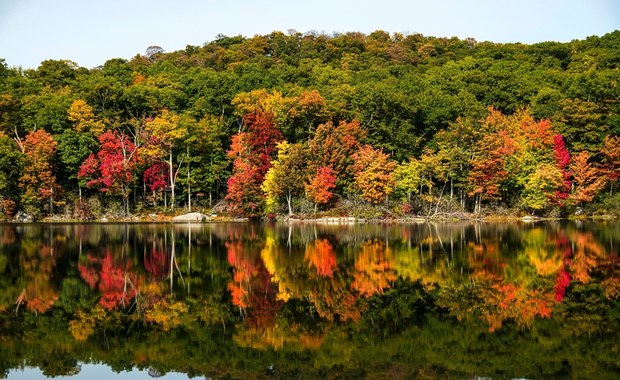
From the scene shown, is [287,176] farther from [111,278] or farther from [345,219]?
[111,278]

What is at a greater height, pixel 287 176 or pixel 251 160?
pixel 251 160

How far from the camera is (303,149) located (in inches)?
1980

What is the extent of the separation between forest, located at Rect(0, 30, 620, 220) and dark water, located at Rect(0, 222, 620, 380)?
2510 cm

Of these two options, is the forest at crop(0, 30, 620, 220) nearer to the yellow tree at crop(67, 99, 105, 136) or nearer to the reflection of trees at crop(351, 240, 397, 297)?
the yellow tree at crop(67, 99, 105, 136)

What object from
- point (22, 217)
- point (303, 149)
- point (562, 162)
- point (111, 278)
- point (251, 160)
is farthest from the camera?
point (251, 160)

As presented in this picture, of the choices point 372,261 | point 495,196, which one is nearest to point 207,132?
point 495,196

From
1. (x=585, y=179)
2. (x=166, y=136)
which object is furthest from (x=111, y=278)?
(x=585, y=179)

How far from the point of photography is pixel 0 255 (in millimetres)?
23484

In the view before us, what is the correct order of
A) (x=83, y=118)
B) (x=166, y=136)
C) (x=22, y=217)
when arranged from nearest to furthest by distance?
(x=22, y=217) < (x=166, y=136) < (x=83, y=118)

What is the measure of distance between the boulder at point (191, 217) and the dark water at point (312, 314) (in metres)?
24.6

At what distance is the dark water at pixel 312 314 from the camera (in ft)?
32.3

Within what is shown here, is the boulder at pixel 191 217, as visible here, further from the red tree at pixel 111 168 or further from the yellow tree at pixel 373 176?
the yellow tree at pixel 373 176

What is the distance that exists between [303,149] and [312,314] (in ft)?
123

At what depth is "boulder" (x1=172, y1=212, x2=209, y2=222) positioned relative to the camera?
49188 mm
